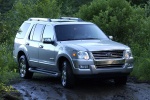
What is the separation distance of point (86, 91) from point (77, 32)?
7.41ft

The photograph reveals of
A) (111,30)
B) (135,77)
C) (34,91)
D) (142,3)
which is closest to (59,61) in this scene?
(34,91)

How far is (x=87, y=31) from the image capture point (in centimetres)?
1341

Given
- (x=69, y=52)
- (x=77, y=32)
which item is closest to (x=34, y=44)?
(x=77, y=32)

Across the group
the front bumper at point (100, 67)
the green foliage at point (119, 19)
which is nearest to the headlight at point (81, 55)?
the front bumper at point (100, 67)

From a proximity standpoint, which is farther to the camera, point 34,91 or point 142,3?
point 142,3

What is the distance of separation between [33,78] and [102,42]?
3676 mm

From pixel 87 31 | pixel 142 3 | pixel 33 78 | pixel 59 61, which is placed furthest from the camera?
pixel 142 3

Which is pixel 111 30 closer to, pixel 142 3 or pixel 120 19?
pixel 120 19

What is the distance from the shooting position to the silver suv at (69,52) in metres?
11.5

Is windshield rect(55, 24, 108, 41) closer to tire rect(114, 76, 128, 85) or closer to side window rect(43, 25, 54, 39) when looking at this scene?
side window rect(43, 25, 54, 39)

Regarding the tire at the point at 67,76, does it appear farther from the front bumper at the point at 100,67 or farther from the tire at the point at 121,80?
the tire at the point at 121,80

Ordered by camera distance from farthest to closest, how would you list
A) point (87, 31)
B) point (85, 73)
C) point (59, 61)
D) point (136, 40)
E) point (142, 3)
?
point (142, 3), point (136, 40), point (87, 31), point (59, 61), point (85, 73)

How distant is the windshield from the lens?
12984mm

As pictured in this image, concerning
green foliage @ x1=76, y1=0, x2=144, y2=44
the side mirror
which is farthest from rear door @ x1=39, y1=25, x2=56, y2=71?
green foliage @ x1=76, y1=0, x2=144, y2=44
